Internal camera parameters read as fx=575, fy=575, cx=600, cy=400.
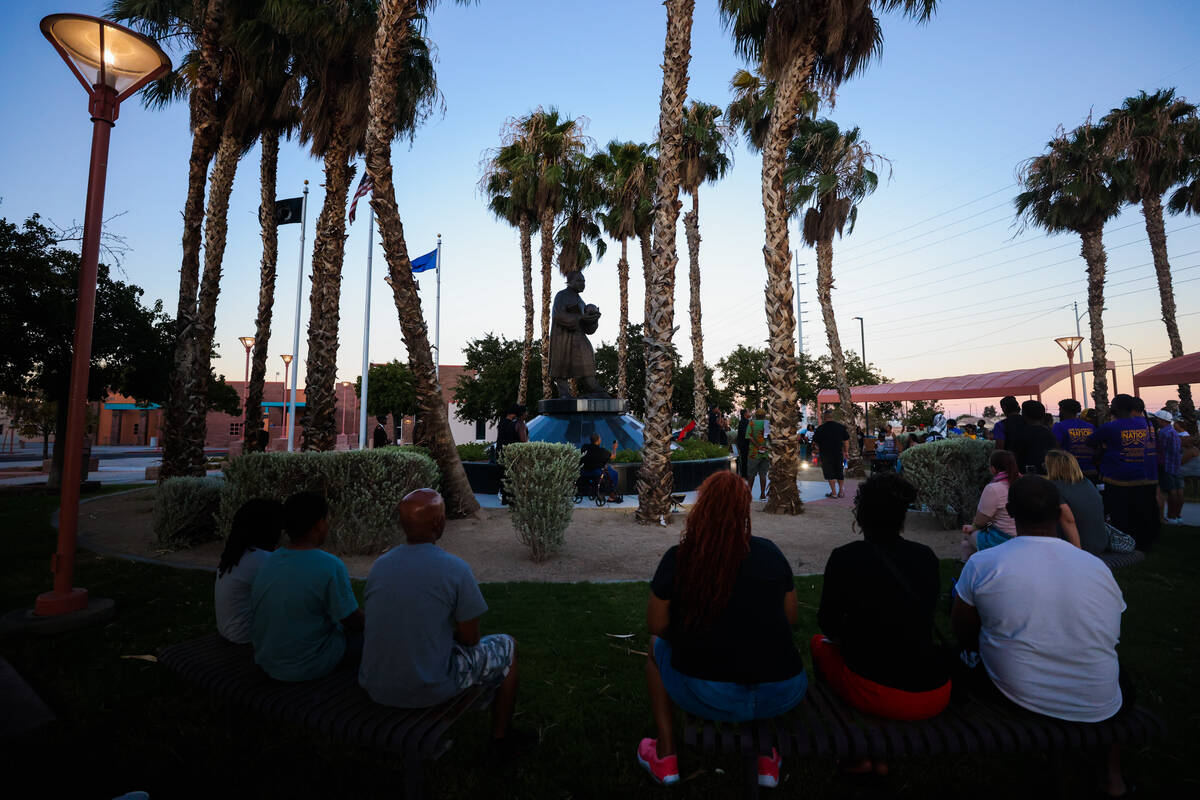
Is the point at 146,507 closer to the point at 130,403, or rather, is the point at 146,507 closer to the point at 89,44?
the point at 89,44

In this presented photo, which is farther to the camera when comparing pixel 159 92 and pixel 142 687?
pixel 159 92

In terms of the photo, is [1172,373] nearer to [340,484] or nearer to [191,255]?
[340,484]

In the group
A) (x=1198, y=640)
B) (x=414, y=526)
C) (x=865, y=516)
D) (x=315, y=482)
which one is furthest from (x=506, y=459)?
(x=1198, y=640)

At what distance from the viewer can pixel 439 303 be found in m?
32.2

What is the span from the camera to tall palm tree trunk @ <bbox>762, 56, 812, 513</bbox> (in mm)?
11188

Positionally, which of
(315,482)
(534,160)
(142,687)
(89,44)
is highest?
(534,160)

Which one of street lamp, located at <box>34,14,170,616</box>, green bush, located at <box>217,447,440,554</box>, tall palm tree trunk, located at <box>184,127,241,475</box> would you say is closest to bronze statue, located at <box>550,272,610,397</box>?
tall palm tree trunk, located at <box>184,127,241,475</box>

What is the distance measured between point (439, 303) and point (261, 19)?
19358 mm

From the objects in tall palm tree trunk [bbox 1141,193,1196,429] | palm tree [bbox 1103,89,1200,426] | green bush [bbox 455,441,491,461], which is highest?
palm tree [bbox 1103,89,1200,426]

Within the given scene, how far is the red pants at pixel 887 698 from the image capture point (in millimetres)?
2355

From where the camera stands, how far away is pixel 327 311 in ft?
41.7

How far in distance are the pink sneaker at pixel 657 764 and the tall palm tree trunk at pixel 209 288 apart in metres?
11.9

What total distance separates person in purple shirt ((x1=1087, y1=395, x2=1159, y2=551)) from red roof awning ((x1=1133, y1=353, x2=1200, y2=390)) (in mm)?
14416

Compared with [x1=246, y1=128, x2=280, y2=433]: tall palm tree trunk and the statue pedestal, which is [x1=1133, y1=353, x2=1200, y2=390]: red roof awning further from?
[x1=246, y1=128, x2=280, y2=433]: tall palm tree trunk
